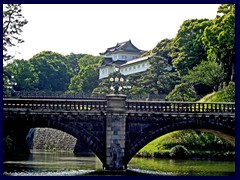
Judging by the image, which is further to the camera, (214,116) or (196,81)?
(196,81)

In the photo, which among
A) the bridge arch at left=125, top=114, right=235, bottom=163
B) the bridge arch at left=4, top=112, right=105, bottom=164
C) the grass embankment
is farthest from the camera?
the grass embankment

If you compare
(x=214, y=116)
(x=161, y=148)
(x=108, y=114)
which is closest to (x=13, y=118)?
(x=108, y=114)

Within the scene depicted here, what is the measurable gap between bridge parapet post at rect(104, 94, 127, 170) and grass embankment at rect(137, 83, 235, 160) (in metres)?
13.3

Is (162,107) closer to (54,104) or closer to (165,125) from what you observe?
(165,125)

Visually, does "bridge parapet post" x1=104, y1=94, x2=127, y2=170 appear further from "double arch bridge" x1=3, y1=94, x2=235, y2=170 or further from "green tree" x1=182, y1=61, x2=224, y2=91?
"green tree" x1=182, y1=61, x2=224, y2=91

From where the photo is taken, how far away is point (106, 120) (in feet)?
111

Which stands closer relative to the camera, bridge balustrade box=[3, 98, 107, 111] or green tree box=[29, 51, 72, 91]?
bridge balustrade box=[3, 98, 107, 111]

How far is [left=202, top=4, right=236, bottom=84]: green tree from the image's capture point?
54.2 meters

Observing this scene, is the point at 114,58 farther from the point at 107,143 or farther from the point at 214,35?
the point at 107,143

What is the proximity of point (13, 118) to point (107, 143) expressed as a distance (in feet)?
18.8

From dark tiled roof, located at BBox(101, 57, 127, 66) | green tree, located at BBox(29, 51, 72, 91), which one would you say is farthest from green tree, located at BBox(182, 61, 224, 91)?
dark tiled roof, located at BBox(101, 57, 127, 66)

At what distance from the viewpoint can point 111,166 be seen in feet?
110

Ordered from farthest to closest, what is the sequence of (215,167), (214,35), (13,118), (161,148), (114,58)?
(114,58), (214,35), (161,148), (215,167), (13,118)

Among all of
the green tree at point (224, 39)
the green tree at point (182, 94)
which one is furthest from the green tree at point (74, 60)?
the green tree at point (182, 94)
